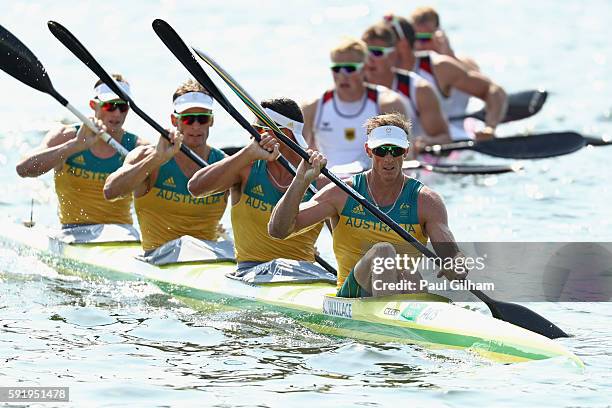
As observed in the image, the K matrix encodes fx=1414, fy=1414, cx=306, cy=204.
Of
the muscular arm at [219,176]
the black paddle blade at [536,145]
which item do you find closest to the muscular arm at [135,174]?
the muscular arm at [219,176]

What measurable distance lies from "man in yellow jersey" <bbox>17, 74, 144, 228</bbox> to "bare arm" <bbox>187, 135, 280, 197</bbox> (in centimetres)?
166

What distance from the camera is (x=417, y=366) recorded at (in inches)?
316

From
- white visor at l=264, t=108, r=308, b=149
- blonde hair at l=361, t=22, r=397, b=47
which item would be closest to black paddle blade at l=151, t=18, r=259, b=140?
white visor at l=264, t=108, r=308, b=149

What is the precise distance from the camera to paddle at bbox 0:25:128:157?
35.6 feet

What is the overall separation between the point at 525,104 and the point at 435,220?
10.3 m

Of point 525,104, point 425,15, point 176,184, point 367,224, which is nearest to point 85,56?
point 176,184

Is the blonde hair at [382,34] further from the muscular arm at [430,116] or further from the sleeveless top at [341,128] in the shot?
the sleeveless top at [341,128]

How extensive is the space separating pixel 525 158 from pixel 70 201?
20.0 ft

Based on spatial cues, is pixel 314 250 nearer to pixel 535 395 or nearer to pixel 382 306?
pixel 382 306

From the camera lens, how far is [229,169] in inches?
364

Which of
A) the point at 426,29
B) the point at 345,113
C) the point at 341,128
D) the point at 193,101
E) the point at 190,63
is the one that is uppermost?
the point at 426,29

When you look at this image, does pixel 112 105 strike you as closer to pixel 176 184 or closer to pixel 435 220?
pixel 176 184

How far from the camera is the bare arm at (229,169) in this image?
8969 millimetres

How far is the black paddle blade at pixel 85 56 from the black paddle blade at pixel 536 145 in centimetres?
602
